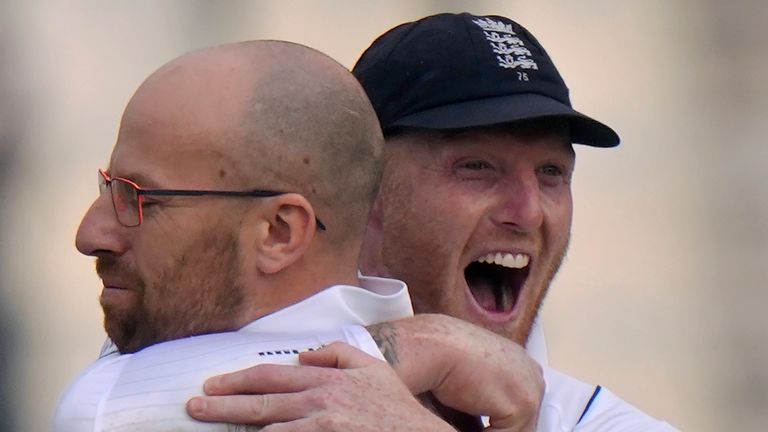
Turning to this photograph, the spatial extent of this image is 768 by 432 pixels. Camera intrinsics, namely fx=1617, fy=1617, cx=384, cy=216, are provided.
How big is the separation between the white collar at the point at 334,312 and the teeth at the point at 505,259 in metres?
0.71

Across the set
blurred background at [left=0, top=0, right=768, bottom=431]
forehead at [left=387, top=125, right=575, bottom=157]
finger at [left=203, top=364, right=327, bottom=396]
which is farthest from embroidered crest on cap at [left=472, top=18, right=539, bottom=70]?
blurred background at [left=0, top=0, right=768, bottom=431]

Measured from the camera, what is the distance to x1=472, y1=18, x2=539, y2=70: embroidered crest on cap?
2824 millimetres

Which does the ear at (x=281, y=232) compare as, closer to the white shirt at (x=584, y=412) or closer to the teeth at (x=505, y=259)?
the white shirt at (x=584, y=412)

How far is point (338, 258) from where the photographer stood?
210 centimetres

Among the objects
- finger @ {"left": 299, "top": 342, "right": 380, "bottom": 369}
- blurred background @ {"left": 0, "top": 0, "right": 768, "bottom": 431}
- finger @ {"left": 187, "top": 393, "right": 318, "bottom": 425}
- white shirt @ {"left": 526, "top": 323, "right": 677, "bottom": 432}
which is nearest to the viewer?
finger @ {"left": 187, "top": 393, "right": 318, "bottom": 425}

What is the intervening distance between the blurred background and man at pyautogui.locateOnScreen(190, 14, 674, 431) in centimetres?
181

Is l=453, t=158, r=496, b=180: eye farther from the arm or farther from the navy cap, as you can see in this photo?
the arm

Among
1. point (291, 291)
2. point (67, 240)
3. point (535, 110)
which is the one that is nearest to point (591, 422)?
point (535, 110)

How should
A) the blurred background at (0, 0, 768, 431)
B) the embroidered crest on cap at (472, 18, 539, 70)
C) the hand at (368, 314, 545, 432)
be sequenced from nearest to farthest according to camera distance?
the hand at (368, 314, 545, 432) → the embroidered crest on cap at (472, 18, 539, 70) → the blurred background at (0, 0, 768, 431)

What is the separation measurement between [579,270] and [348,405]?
3.05m

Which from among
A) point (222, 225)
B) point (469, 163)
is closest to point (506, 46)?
point (469, 163)

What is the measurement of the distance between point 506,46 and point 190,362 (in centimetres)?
117

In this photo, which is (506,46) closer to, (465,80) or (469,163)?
(465,80)

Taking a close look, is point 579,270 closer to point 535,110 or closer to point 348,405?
point 535,110
